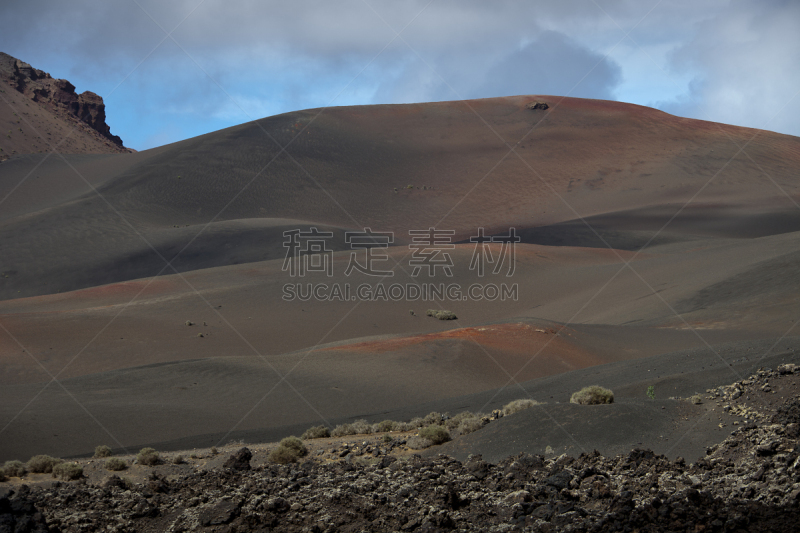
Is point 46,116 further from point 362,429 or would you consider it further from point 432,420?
point 432,420

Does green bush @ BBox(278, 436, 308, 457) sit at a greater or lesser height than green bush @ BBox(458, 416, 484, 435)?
lesser

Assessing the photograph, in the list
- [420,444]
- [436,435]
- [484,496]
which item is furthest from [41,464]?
Answer: [484,496]

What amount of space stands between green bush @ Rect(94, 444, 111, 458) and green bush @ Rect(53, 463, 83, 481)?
1.65 meters

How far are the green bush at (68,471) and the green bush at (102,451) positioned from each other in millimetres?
1654

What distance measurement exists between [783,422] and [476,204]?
49.9 meters

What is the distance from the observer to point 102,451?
10008 millimetres

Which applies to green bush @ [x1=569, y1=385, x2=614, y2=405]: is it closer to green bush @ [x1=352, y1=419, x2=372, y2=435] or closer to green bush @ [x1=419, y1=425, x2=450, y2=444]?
green bush @ [x1=419, y1=425, x2=450, y2=444]

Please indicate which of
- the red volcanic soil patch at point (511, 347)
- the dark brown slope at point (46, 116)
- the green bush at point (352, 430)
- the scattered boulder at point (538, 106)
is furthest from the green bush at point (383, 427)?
the scattered boulder at point (538, 106)

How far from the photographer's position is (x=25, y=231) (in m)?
41.2

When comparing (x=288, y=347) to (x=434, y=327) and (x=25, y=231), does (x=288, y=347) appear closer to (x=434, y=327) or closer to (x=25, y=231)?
(x=434, y=327)

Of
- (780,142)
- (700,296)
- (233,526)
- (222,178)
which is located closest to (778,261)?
(700,296)

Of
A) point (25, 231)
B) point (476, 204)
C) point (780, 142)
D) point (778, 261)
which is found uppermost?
point (780, 142)

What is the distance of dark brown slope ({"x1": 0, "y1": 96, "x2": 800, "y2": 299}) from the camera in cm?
4031

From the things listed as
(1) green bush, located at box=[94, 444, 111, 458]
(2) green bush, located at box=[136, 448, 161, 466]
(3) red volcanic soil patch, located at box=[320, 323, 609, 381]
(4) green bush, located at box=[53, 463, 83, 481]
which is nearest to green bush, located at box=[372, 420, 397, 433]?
(2) green bush, located at box=[136, 448, 161, 466]
